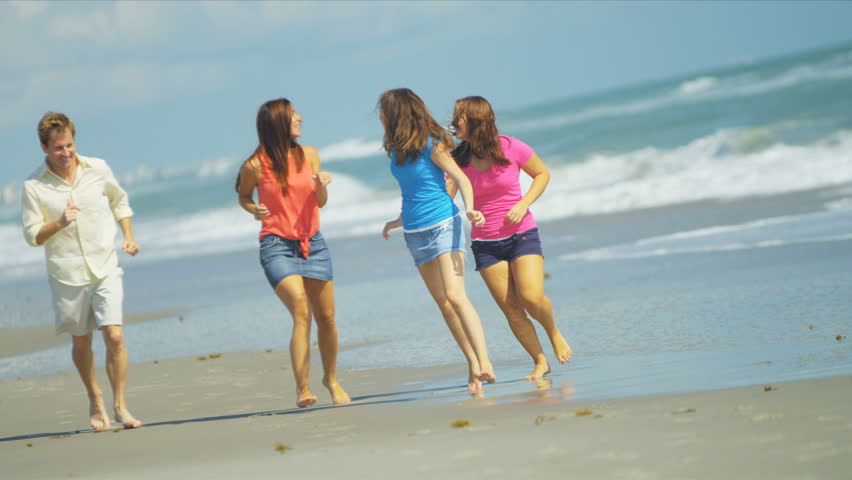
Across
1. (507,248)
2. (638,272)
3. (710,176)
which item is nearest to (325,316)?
(507,248)

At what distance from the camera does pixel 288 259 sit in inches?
224

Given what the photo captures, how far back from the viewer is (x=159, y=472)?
4.34 metres

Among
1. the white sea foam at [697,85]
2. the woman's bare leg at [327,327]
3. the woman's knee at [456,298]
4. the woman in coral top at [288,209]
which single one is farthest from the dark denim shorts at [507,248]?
the white sea foam at [697,85]

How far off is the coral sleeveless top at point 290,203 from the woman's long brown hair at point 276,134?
0.10ft

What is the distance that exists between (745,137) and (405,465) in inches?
928

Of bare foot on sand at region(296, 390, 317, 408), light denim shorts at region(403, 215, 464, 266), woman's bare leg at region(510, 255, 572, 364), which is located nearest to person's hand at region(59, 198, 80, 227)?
bare foot on sand at region(296, 390, 317, 408)

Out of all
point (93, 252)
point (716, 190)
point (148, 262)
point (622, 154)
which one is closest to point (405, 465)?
point (93, 252)

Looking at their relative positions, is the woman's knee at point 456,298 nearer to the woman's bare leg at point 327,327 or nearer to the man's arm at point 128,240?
the woman's bare leg at point 327,327

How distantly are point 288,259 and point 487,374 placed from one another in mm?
1248

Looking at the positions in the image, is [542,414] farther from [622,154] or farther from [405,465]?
[622,154]

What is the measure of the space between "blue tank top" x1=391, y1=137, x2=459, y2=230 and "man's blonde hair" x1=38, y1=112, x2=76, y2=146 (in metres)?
1.78

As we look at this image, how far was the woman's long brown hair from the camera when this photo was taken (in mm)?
5641

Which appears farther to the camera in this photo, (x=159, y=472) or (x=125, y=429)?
(x=125, y=429)

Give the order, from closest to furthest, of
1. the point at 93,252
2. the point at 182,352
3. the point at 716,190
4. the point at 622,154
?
the point at 93,252 → the point at 182,352 → the point at 716,190 → the point at 622,154
